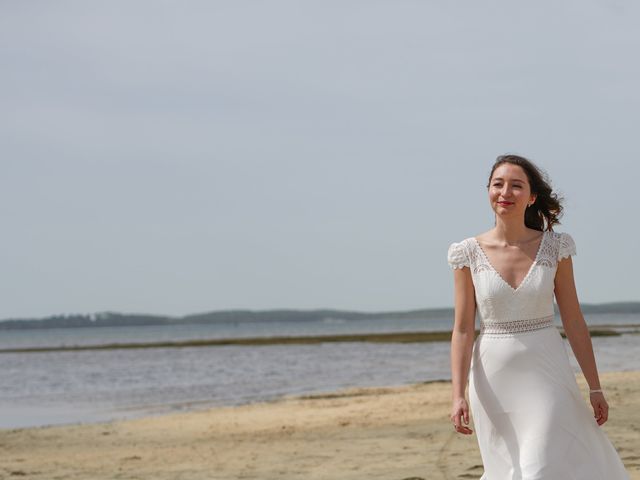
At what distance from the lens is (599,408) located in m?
4.55

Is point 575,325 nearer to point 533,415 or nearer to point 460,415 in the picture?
point 533,415

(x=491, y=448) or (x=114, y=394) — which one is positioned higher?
(x=491, y=448)

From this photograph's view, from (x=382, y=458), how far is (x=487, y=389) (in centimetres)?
558

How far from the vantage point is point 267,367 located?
3691cm

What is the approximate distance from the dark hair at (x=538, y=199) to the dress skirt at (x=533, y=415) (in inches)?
21.8

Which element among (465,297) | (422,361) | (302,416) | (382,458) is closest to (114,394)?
(302,416)

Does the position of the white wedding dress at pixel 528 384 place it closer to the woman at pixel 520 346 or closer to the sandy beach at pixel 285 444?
the woman at pixel 520 346

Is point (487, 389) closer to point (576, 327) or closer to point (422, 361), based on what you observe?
point (576, 327)

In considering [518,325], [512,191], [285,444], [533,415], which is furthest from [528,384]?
[285,444]

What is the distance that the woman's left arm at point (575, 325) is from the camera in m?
4.54

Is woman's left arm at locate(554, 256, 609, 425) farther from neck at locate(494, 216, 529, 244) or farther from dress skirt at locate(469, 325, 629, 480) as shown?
neck at locate(494, 216, 529, 244)

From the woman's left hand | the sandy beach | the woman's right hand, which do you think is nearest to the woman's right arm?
the woman's right hand

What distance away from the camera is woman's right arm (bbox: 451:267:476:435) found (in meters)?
4.50

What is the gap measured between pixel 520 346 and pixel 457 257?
51cm
